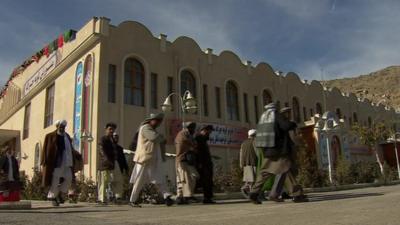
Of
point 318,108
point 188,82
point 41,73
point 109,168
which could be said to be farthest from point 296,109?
point 109,168

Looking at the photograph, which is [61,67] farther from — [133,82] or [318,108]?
[318,108]

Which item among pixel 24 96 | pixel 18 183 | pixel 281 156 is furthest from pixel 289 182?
pixel 24 96

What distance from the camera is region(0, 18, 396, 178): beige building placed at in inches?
746

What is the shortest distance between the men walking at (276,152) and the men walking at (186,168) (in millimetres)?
1666

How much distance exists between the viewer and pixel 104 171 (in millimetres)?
9719

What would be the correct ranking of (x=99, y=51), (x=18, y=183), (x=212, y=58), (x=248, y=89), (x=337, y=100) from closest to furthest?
(x=18, y=183), (x=99, y=51), (x=212, y=58), (x=248, y=89), (x=337, y=100)

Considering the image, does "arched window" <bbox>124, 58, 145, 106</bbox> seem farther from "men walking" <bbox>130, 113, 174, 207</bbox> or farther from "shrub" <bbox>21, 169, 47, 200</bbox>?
"men walking" <bbox>130, 113, 174, 207</bbox>

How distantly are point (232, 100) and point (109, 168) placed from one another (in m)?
15.5

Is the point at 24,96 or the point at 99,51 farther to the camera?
the point at 24,96

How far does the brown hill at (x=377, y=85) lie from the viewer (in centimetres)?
7627

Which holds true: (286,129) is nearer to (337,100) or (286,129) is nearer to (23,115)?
(23,115)

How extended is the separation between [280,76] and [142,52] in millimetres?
10734

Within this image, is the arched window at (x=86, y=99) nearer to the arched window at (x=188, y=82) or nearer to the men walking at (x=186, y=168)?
the arched window at (x=188, y=82)

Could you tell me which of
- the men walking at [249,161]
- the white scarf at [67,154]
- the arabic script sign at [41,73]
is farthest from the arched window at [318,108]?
the white scarf at [67,154]
